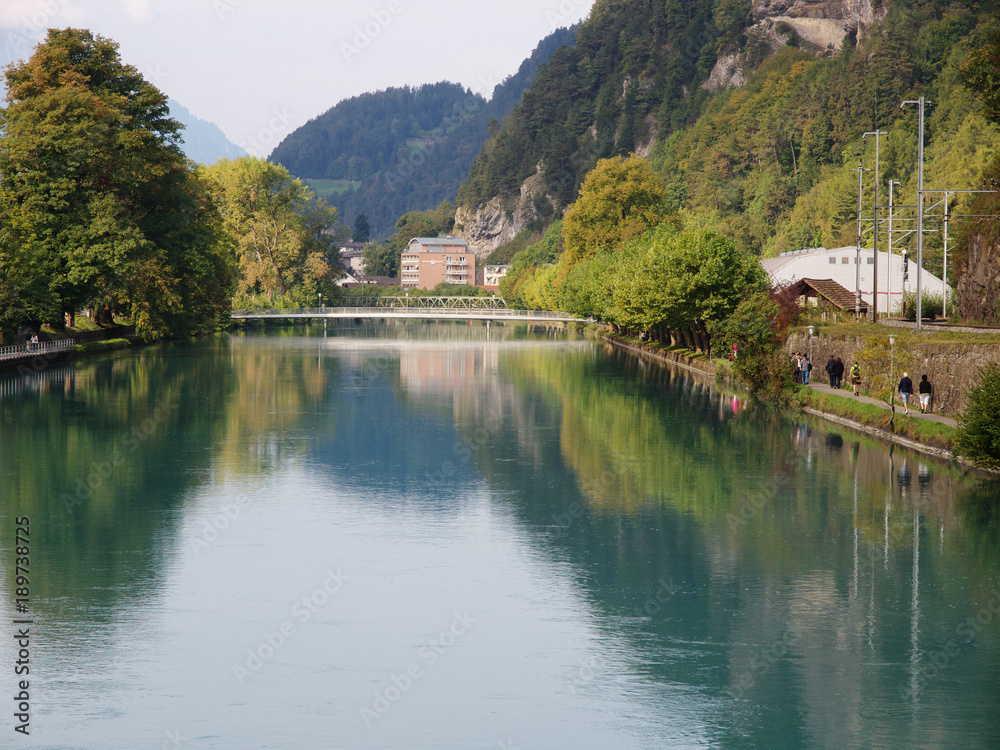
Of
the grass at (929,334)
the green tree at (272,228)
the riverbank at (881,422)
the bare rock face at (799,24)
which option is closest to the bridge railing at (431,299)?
the green tree at (272,228)

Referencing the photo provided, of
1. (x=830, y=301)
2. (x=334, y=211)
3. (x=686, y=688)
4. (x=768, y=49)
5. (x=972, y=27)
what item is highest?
(x=768, y=49)

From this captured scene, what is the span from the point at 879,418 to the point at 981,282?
87.0 feet

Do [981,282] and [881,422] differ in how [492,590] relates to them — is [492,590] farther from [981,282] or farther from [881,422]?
[981,282]

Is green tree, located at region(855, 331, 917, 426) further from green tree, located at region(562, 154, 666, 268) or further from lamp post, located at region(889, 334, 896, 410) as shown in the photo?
green tree, located at region(562, 154, 666, 268)

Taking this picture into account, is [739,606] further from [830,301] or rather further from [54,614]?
[830,301]

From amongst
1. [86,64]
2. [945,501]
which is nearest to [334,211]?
[86,64]

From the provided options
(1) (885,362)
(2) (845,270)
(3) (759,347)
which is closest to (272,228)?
(2) (845,270)

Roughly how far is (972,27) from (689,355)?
8195 cm

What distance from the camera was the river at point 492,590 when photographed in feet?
38.7

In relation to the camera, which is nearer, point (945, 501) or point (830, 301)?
point (945, 501)

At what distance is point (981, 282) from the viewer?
181ft

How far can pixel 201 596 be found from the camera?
16.0 m

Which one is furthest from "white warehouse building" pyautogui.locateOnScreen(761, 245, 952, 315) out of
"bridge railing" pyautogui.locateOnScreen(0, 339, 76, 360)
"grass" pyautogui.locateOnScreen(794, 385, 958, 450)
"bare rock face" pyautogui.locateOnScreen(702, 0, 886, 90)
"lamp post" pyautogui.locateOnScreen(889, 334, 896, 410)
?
"bare rock face" pyautogui.locateOnScreen(702, 0, 886, 90)

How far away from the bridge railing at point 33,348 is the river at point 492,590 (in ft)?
88.2
